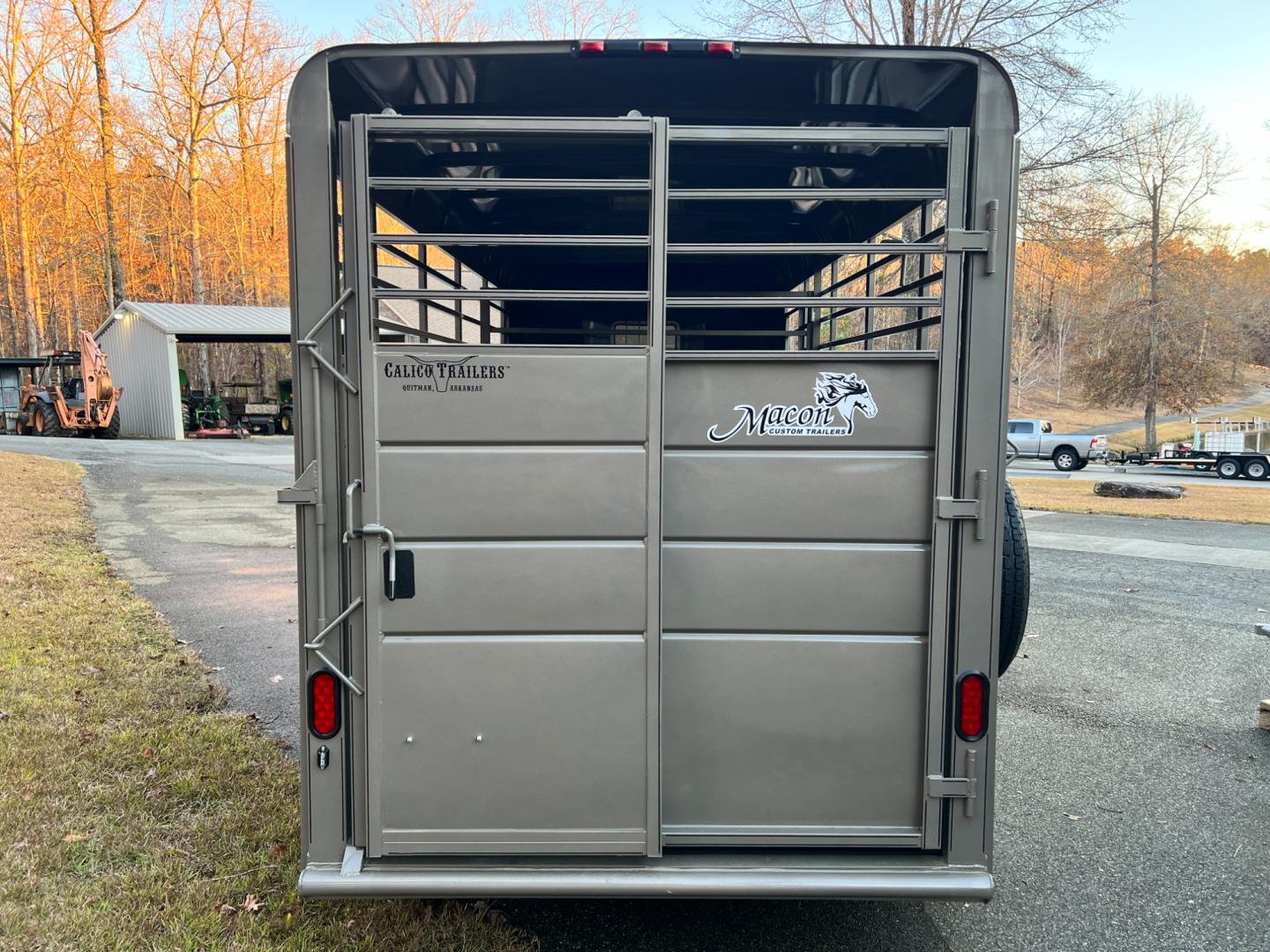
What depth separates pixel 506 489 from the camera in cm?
236

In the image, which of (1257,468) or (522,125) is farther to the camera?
(1257,468)

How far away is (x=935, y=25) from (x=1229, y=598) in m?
12.8

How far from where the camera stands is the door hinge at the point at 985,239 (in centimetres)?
230

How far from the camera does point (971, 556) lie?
7.89ft

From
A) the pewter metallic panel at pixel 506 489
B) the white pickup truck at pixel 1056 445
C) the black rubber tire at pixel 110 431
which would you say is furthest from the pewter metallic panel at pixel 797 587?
the white pickup truck at pixel 1056 445

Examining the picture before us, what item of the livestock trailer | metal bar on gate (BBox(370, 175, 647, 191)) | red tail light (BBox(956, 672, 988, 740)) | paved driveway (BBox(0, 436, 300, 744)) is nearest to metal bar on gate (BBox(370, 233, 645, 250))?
the livestock trailer

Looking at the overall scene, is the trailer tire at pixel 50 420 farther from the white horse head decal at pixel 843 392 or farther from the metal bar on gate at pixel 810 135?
the white horse head decal at pixel 843 392

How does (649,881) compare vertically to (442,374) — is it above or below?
below

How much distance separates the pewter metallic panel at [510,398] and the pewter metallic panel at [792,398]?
0.48 feet

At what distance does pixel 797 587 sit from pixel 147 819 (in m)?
2.99

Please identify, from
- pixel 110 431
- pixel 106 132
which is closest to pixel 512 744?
pixel 110 431

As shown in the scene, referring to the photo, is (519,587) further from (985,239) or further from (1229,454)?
(1229,454)

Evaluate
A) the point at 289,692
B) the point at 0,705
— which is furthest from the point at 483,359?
the point at 0,705

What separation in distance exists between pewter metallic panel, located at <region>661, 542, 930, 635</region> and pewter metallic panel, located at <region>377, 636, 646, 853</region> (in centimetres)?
23
